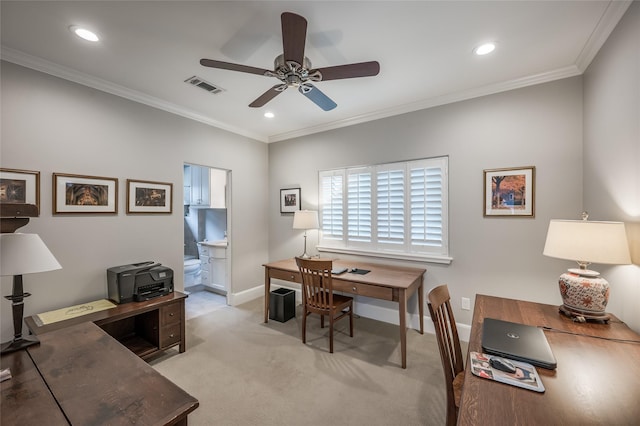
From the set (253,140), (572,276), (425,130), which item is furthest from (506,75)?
(253,140)

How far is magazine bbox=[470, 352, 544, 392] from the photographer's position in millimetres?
977

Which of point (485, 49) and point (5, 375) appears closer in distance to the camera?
point (5, 375)

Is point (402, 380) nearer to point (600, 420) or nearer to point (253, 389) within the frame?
point (253, 389)

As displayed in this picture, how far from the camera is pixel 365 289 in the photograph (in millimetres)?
2689

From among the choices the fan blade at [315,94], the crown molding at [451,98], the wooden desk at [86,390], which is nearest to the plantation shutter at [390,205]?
the crown molding at [451,98]

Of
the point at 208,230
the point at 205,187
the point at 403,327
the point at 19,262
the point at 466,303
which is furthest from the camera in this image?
the point at 208,230

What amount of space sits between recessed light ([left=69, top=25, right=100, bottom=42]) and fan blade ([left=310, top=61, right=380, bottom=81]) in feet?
5.58

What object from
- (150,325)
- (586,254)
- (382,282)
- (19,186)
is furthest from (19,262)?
(586,254)

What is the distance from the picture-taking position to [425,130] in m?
3.12

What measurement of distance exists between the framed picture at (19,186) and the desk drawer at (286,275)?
2377mm

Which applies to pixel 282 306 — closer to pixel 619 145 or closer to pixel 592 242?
pixel 592 242

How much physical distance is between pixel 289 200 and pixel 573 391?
3787 millimetres

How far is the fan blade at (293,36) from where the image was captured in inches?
57.6

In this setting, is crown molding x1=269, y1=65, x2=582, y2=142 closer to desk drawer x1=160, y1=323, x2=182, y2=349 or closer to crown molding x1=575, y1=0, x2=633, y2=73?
crown molding x1=575, y1=0, x2=633, y2=73
